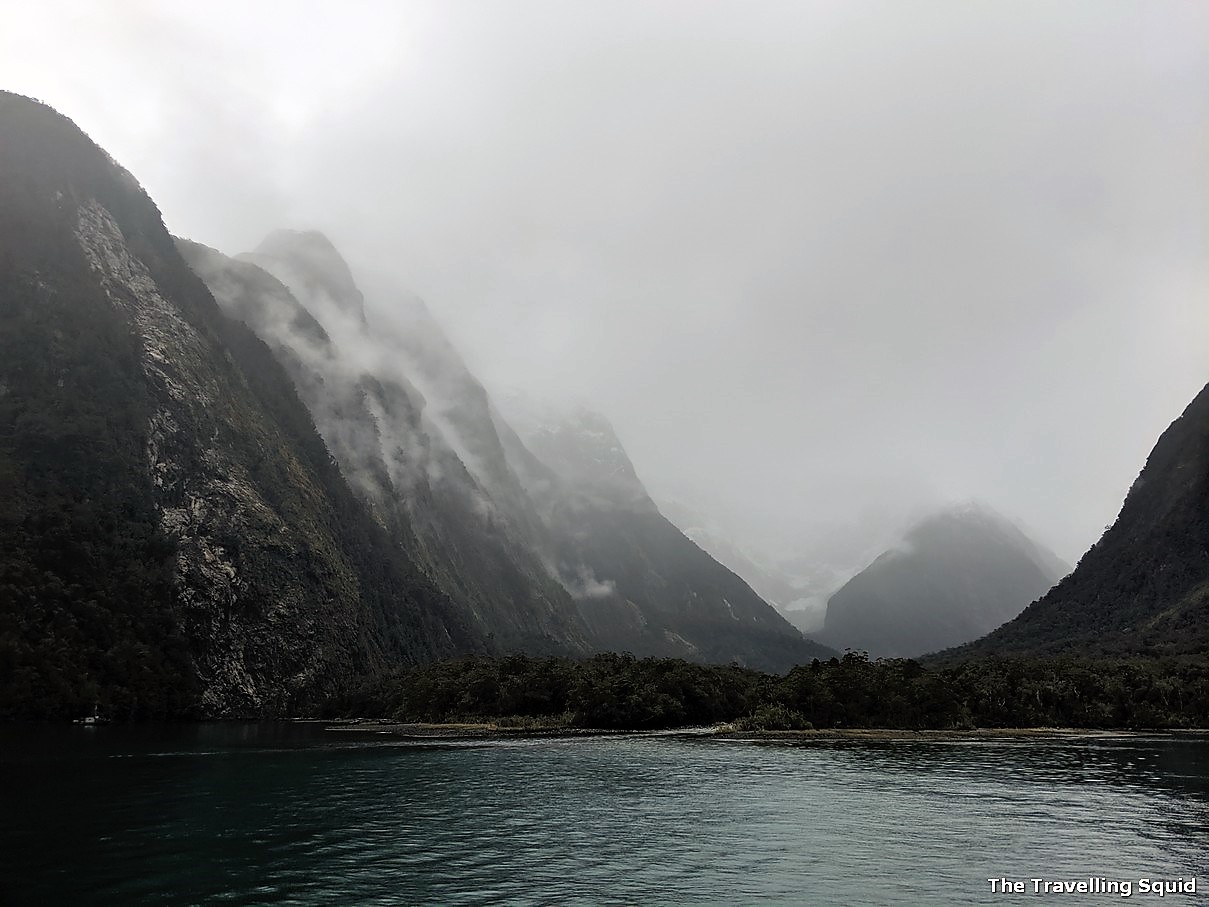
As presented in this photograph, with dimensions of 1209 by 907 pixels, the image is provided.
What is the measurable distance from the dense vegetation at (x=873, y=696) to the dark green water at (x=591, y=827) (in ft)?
166

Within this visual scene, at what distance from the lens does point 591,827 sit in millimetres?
55375

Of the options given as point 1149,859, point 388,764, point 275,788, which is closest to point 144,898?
point 275,788

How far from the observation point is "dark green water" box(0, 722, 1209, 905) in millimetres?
39219

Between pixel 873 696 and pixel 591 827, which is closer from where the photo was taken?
pixel 591 827

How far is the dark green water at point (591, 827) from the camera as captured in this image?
129 feet

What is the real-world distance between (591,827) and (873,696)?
112 metres

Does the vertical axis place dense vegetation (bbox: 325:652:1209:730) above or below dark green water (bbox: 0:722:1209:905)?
above

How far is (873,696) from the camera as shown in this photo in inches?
6004

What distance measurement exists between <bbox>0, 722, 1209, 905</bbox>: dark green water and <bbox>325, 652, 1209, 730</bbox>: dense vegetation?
50.6 meters

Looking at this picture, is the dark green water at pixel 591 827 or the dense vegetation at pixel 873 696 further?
the dense vegetation at pixel 873 696

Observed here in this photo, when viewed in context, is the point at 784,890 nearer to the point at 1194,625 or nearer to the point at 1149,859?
the point at 1149,859

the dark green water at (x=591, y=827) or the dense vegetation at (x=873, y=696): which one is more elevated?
the dense vegetation at (x=873, y=696)

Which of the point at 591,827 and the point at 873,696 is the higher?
the point at 873,696

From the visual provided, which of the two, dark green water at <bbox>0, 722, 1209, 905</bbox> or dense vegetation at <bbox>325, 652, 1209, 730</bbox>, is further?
dense vegetation at <bbox>325, 652, 1209, 730</bbox>
